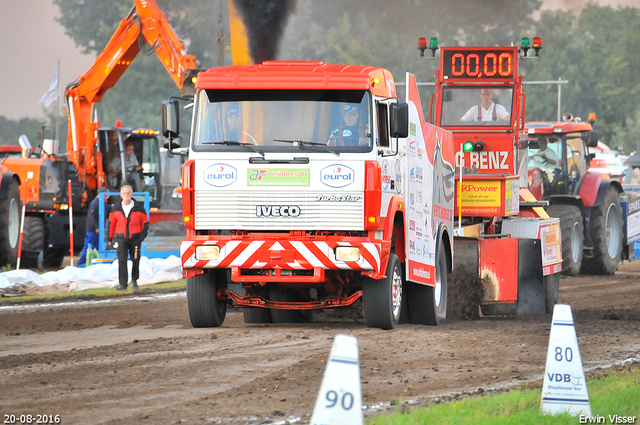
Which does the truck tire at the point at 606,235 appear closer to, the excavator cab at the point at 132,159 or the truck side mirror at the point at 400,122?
the excavator cab at the point at 132,159

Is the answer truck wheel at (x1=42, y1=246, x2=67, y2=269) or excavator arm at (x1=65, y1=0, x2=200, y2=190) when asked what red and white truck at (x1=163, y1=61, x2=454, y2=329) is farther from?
truck wheel at (x1=42, y1=246, x2=67, y2=269)

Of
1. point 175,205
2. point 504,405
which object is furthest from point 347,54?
point 504,405

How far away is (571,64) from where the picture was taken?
67.3 metres

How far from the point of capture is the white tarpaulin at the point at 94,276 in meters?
16.9

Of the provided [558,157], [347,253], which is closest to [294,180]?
[347,253]

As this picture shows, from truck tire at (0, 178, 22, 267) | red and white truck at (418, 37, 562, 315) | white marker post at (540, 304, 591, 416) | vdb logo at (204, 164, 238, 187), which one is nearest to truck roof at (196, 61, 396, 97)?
vdb logo at (204, 164, 238, 187)

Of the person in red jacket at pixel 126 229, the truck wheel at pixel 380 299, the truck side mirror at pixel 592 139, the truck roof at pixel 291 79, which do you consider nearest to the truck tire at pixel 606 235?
the truck side mirror at pixel 592 139

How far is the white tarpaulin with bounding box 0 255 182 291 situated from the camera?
16.9 meters

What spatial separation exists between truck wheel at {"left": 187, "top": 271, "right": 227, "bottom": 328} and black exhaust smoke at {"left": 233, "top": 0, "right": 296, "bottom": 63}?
772 centimetres

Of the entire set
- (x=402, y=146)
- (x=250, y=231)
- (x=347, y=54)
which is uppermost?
(x=347, y=54)

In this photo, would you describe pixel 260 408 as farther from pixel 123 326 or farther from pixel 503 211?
pixel 503 211

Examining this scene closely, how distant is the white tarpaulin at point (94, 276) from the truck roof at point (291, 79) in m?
7.49

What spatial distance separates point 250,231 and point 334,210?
3.23ft

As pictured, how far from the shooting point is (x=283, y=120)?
35.3ft
